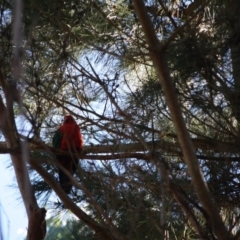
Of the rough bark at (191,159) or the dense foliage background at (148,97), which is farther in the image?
the dense foliage background at (148,97)

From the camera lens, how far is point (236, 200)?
2.65m

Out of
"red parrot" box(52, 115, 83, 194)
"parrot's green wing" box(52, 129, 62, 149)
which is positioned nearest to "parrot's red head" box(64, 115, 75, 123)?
"red parrot" box(52, 115, 83, 194)

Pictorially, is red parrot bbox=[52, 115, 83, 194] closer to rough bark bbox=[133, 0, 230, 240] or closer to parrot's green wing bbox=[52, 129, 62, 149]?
parrot's green wing bbox=[52, 129, 62, 149]

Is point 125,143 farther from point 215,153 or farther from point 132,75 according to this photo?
point 132,75

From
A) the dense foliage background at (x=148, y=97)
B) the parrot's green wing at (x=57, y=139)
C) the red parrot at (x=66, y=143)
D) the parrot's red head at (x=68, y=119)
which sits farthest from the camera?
the parrot's green wing at (x=57, y=139)

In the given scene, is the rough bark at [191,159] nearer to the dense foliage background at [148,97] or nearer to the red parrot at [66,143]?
the dense foliage background at [148,97]

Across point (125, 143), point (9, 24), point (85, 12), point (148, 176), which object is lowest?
point (148, 176)

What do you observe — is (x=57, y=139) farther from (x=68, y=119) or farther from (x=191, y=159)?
(x=191, y=159)

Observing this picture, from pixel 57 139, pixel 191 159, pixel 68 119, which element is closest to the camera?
pixel 191 159

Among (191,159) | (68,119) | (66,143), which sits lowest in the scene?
(191,159)

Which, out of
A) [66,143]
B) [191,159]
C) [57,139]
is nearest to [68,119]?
[66,143]

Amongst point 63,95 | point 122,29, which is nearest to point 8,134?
point 63,95

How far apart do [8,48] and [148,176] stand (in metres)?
0.72

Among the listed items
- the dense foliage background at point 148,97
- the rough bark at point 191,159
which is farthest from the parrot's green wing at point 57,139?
the rough bark at point 191,159
